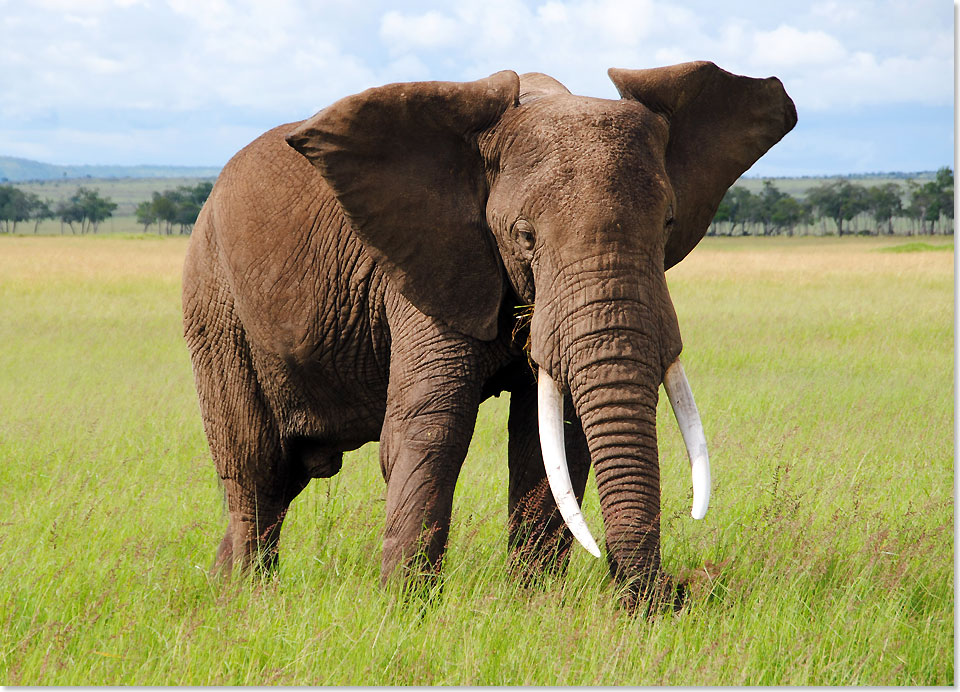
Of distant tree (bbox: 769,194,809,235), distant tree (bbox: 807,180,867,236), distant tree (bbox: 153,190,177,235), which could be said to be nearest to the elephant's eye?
distant tree (bbox: 807,180,867,236)

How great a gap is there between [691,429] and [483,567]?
1.47m

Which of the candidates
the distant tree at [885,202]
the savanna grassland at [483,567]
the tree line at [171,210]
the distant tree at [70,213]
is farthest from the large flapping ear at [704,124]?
the distant tree at [70,213]

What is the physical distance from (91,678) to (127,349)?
10.9 metres

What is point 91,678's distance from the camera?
4137 millimetres

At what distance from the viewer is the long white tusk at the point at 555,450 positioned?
3916mm

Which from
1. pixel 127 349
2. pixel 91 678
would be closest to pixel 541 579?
pixel 91 678

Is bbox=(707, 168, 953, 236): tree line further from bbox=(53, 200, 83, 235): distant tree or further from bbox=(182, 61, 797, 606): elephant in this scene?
bbox=(182, 61, 797, 606): elephant

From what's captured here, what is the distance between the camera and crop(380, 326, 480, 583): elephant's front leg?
4445mm

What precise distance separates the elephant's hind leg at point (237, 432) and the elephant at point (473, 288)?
0.04 ft

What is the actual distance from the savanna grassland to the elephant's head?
23.0 inches

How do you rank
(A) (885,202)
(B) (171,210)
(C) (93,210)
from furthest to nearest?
(C) (93,210)
(B) (171,210)
(A) (885,202)

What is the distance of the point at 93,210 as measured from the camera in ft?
375

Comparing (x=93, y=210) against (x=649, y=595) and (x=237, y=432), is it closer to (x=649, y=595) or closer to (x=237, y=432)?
(x=237, y=432)

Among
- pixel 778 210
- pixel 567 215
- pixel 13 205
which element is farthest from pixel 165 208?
pixel 567 215
